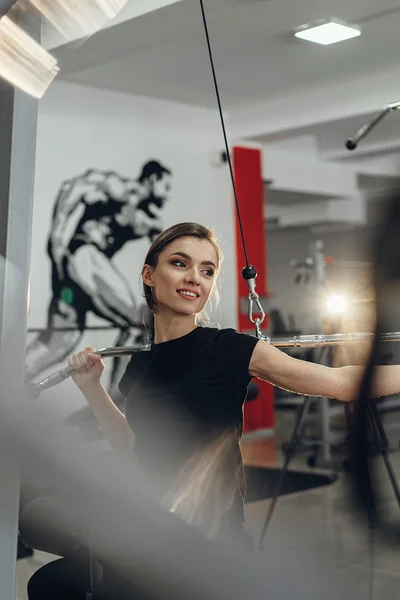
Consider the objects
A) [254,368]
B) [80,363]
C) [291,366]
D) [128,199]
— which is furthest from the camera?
[128,199]

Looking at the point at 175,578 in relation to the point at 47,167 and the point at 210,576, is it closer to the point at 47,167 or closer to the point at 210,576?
the point at 210,576

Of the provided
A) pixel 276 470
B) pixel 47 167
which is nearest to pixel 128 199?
pixel 47 167

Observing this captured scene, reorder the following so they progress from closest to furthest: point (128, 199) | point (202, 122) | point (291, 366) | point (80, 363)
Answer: point (291, 366)
point (80, 363)
point (128, 199)
point (202, 122)

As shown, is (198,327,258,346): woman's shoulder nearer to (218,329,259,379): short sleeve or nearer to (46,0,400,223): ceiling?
(218,329,259,379): short sleeve

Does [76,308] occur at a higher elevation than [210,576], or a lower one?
higher

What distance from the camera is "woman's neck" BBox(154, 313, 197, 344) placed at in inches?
52.6

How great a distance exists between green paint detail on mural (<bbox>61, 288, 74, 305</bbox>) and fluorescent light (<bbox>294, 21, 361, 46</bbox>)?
2.44 metres

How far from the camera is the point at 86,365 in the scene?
137 centimetres

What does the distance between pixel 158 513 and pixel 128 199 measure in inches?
218

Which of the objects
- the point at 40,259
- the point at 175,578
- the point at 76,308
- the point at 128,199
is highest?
the point at 128,199

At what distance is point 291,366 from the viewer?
1050 millimetres

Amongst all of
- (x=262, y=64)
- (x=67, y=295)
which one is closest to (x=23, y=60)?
(x=67, y=295)

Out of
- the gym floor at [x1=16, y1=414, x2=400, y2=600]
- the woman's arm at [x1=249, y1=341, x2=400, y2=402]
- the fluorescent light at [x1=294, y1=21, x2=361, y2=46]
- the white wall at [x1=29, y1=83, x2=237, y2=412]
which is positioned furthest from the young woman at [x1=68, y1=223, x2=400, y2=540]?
the white wall at [x1=29, y1=83, x2=237, y2=412]

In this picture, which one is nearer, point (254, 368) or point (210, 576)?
point (210, 576)
